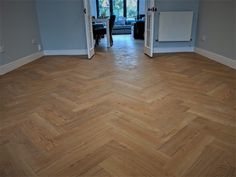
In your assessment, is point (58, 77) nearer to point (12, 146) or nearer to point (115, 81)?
point (115, 81)

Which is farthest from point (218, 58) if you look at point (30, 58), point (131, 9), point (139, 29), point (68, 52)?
point (131, 9)

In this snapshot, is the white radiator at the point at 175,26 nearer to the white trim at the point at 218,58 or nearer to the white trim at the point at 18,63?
the white trim at the point at 218,58

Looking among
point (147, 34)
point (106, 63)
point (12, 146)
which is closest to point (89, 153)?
point (12, 146)

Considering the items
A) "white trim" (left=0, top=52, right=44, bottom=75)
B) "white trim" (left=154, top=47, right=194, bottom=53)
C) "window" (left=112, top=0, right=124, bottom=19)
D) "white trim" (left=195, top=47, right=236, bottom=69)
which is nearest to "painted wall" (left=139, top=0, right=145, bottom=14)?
"window" (left=112, top=0, right=124, bottom=19)

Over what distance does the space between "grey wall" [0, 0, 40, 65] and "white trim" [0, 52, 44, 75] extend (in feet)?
0.19

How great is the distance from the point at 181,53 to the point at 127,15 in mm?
7128

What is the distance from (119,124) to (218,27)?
9.77 ft

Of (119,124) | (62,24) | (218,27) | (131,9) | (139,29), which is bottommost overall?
(119,124)

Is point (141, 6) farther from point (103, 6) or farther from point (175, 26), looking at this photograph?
point (175, 26)

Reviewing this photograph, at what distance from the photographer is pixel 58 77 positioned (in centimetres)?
295

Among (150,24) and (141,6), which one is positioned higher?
(141,6)

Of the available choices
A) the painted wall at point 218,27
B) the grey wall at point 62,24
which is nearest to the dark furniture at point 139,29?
the painted wall at point 218,27

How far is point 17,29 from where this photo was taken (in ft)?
11.6

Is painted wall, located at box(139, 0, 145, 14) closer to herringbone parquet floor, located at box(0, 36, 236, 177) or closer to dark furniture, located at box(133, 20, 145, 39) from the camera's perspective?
dark furniture, located at box(133, 20, 145, 39)
